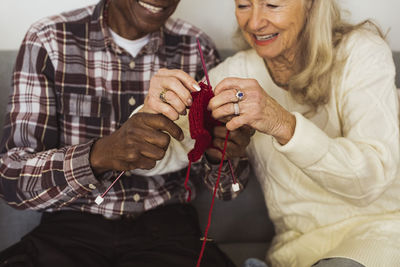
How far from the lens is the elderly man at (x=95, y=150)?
1.13 m

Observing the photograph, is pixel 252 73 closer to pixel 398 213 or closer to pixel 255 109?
pixel 255 109

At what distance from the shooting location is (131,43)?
1.35 m

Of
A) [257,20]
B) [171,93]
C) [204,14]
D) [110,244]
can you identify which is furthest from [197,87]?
[204,14]

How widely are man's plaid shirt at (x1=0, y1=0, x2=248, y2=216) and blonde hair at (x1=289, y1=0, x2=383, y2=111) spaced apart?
330mm

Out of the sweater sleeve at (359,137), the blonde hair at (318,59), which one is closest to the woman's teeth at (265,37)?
the blonde hair at (318,59)

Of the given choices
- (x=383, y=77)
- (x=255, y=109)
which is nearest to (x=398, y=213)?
(x=383, y=77)

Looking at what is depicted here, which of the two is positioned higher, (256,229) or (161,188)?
(161,188)

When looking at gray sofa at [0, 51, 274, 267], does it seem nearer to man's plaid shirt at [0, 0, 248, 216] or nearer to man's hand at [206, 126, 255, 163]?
man's plaid shirt at [0, 0, 248, 216]

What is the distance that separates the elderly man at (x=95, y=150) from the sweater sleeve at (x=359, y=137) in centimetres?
Answer: 20

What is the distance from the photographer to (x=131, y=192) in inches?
51.2

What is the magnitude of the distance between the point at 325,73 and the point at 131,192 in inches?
27.9

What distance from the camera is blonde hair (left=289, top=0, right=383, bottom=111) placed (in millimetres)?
1173

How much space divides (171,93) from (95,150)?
0.29 metres

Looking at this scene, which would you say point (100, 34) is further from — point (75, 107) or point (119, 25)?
point (75, 107)
